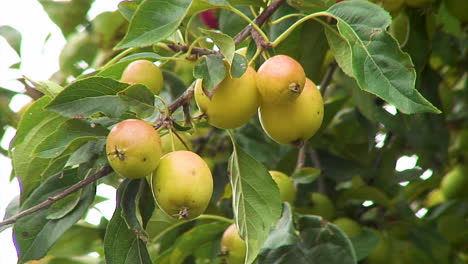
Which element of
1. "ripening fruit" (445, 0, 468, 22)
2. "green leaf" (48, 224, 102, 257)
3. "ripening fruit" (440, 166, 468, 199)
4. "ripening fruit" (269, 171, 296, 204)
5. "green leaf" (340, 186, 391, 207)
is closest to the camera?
"ripening fruit" (269, 171, 296, 204)

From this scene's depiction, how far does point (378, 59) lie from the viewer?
1125 mm

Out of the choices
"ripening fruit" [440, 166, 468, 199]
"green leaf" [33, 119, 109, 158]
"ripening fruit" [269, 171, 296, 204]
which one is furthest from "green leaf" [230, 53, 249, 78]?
"ripening fruit" [440, 166, 468, 199]

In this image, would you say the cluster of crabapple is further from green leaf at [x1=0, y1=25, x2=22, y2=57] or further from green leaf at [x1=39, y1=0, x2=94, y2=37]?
green leaf at [x1=39, y1=0, x2=94, y2=37]

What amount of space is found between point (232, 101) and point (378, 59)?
225 millimetres

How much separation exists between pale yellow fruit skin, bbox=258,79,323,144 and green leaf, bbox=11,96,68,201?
0.33m

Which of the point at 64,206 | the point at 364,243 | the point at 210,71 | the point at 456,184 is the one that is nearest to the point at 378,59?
the point at 210,71

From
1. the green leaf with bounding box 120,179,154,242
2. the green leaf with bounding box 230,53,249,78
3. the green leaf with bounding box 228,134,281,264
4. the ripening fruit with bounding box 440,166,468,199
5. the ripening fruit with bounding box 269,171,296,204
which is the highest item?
the green leaf with bounding box 230,53,249,78

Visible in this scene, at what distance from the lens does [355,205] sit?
2109 mm

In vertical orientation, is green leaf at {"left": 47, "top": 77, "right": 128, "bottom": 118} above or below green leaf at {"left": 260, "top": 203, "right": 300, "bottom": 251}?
above

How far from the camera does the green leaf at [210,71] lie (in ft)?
3.49

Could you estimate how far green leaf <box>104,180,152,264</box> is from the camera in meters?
1.24

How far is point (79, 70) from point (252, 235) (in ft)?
3.55

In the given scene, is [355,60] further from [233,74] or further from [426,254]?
[426,254]

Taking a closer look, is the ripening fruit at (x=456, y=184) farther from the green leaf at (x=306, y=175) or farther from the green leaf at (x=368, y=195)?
the green leaf at (x=306, y=175)
